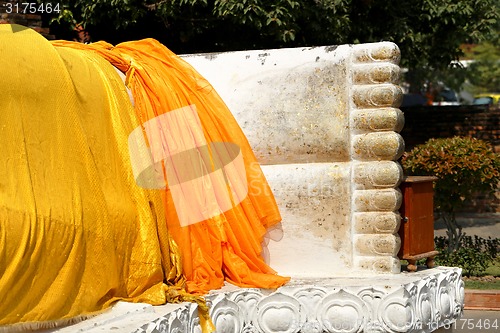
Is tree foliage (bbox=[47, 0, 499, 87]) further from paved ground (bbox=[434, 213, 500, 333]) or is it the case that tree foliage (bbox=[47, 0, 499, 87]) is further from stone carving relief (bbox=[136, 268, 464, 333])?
stone carving relief (bbox=[136, 268, 464, 333])

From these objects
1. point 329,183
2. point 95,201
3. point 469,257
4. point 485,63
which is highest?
point 95,201

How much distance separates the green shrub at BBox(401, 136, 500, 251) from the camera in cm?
1055

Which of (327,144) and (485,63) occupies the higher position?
(327,144)

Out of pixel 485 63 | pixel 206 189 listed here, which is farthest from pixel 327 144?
pixel 485 63

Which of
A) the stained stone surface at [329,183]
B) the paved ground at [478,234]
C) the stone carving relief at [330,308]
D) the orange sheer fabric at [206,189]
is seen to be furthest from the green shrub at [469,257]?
the stone carving relief at [330,308]

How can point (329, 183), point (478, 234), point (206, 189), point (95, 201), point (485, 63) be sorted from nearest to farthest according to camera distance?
point (95, 201) → point (206, 189) → point (329, 183) → point (478, 234) → point (485, 63)

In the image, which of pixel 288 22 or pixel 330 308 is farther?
pixel 288 22

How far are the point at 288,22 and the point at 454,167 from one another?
7.73ft

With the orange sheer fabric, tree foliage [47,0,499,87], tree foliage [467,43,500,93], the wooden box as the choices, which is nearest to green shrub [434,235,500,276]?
tree foliage [47,0,499,87]

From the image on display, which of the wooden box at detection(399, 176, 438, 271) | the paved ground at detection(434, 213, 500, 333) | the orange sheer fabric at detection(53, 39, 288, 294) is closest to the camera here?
the orange sheer fabric at detection(53, 39, 288, 294)

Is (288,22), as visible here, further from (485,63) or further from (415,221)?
(485,63)

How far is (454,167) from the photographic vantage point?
1056 cm

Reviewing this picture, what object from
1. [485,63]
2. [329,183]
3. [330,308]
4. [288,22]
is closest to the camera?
[330,308]

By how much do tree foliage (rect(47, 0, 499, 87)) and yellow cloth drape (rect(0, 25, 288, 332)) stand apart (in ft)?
14.5
